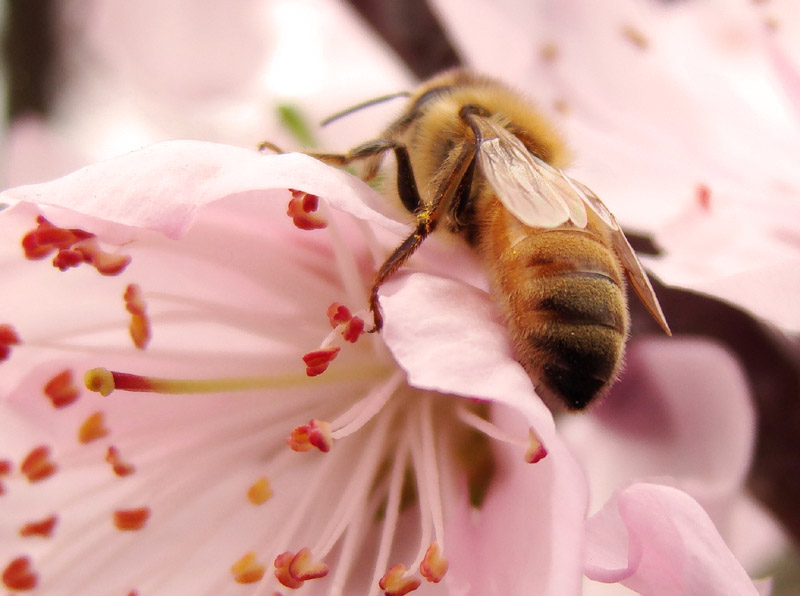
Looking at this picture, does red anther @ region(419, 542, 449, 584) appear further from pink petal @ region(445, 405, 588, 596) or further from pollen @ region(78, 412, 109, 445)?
pollen @ region(78, 412, 109, 445)

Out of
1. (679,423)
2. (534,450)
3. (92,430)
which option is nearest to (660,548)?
(534,450)

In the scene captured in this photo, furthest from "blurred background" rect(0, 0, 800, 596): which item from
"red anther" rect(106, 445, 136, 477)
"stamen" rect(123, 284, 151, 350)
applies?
"red anther" rect(106, 445, 136, 477)

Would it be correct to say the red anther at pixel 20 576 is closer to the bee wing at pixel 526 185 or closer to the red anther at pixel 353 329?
the red anther at pixel 353 329

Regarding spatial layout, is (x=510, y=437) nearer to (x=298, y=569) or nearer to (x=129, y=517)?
(x=298, y=569)

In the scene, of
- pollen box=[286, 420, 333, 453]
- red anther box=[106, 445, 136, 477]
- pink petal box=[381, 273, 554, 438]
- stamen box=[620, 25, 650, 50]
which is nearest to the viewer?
pink petal box=[381, 273, 554, 438]

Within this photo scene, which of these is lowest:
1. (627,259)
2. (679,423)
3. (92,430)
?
(679,423)

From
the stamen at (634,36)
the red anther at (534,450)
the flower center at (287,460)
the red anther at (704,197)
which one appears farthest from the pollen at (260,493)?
the stamen at (634,36)
